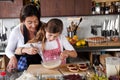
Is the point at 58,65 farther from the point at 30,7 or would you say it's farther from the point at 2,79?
the point at 30,7

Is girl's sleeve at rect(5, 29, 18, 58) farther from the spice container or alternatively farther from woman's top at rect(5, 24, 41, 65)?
the spice container

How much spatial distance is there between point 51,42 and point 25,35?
294 mm

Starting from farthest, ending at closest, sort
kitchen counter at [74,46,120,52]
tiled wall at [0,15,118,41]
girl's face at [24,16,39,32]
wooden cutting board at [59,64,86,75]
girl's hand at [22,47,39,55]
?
1. tiled wall at [0,15,118,41]
2. kitchen counter at [74,46,120,52]
3. girl's face at [24,16,39,32]
4. girl's hand at [22,47,39,55]
5. wooden cutting board at [59,64,86,75]

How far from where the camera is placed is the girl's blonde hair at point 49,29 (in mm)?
2510

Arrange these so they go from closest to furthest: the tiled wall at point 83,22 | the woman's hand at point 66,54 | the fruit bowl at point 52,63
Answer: the fruit bowl at point 52,63, the woman's hand at point 66,54, the tiled wall at point 83,22

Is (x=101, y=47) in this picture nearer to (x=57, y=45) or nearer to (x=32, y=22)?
(x=57, y=45)

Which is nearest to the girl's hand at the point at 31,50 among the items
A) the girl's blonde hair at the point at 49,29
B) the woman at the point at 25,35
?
the woman at the point at 25,35

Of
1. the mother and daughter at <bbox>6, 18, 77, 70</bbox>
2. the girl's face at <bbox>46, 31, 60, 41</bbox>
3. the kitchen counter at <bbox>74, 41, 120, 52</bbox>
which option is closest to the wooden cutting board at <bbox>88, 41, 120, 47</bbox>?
the kitchen counter at <bbox>74, 41, 120, 52</bbox>

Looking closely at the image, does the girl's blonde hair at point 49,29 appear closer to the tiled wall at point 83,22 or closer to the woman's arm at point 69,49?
the woman's arm at point 69,49

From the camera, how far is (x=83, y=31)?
427 cm

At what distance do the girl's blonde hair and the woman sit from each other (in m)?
0.08

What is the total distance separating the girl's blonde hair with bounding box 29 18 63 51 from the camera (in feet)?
8.23

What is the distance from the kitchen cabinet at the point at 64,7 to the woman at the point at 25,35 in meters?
1.22

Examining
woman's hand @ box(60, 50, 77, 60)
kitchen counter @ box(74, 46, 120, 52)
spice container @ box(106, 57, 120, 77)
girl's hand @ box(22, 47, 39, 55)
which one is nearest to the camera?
spice container @ box(106, 57, 120, 77)
